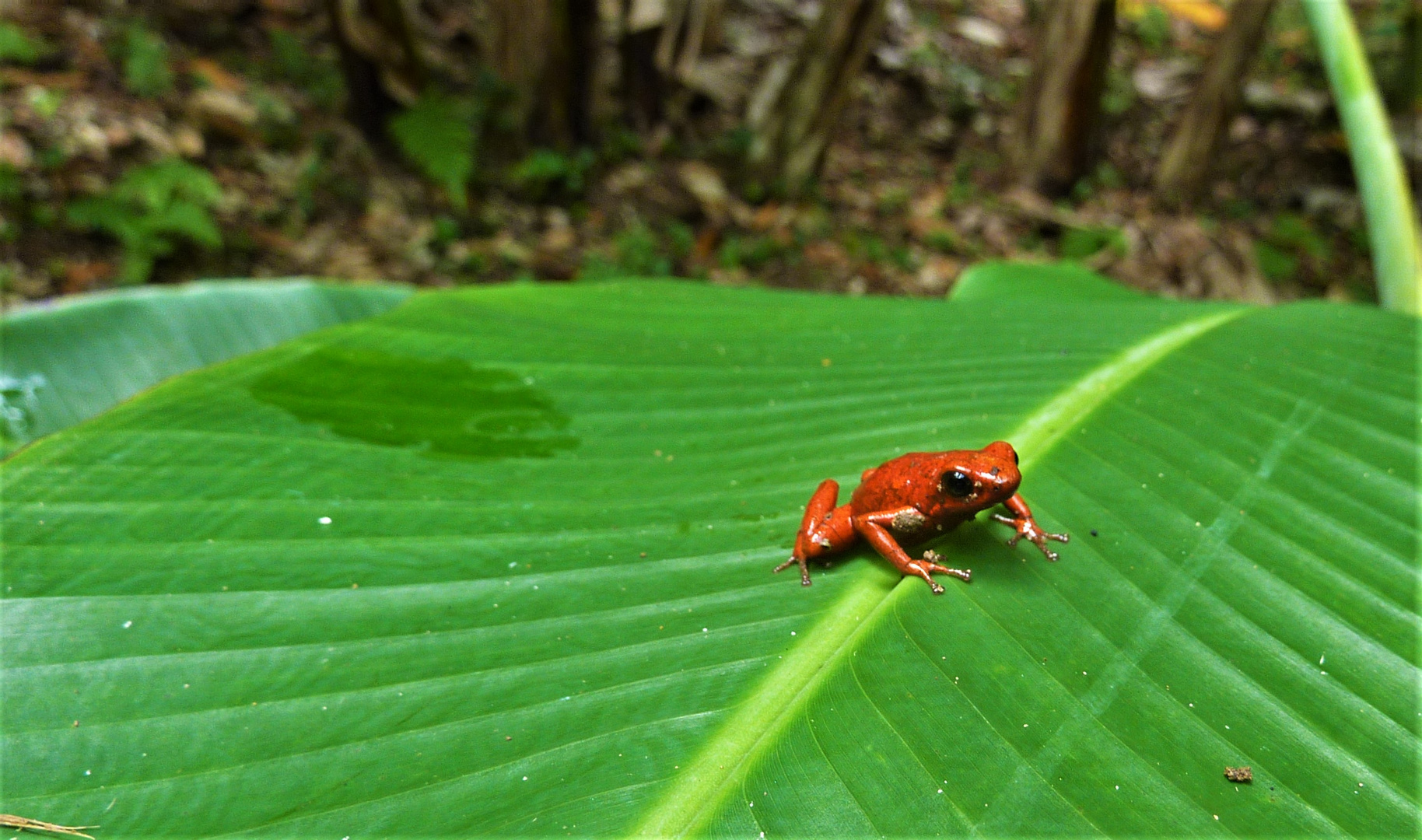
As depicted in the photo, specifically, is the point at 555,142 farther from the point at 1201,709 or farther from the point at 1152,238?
the point at 1201,709

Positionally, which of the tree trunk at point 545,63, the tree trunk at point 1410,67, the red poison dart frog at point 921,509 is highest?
the tree trunk at point 1410,67

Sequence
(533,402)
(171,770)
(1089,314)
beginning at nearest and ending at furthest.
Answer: (171,770) → (533,402) → (1089,314)

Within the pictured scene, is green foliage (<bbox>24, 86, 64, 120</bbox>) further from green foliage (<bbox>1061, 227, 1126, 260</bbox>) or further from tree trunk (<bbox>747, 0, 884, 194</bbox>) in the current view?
green foliage (<bbox>1061, 227, 1126, 260</bbox>)

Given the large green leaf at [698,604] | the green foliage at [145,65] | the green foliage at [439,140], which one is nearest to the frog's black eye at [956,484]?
the large green leaf at [698,604]

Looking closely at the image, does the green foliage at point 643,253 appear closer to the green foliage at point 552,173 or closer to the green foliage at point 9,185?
the green foliage at point 552,173

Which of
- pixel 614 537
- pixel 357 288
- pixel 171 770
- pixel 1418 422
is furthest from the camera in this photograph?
pixel 357 288

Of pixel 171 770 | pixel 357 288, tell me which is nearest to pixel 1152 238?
pixel 357 288
